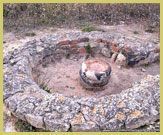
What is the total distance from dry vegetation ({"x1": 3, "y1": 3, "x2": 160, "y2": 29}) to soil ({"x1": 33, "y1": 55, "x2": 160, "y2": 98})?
3334 millimetres

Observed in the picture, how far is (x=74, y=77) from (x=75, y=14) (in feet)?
15.7

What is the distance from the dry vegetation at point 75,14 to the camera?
1006 cm

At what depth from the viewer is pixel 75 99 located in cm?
500

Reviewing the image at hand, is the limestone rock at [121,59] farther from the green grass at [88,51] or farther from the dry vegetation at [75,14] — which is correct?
the dry vegetation at [75,14]

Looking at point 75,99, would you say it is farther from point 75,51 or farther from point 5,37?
point 5,37

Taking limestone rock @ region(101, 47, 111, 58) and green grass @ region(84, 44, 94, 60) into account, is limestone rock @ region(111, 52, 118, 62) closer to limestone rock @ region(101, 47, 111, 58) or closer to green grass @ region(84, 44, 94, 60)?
limestone rock @ region(101, 47, 111, 58)

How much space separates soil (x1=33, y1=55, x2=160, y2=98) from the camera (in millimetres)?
6344

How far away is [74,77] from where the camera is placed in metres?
6.86

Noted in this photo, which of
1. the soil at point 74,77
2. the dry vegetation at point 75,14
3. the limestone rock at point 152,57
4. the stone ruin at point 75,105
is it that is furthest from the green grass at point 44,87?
the dry vegetation at point 75,14

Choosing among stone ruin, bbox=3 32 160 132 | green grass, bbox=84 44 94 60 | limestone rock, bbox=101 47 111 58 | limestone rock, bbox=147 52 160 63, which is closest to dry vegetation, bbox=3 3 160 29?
green grass, bbox=84 44 94 60

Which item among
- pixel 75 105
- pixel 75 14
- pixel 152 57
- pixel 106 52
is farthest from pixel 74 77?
Answer: pixel 75 14

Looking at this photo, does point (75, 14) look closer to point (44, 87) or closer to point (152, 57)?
point (152, 57)

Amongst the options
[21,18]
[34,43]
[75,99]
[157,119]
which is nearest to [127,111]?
[157,119]

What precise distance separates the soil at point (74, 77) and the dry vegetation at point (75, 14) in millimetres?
3334
